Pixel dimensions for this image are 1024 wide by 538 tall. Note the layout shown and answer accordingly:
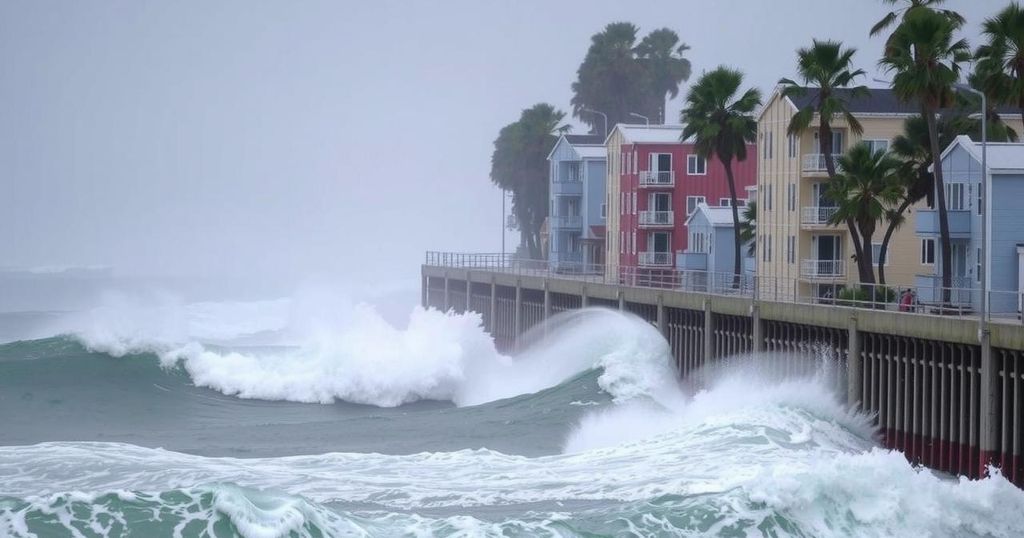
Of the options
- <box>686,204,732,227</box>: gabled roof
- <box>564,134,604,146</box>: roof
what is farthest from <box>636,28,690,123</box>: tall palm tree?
<box>686,204,732,227</box>: gabled roof

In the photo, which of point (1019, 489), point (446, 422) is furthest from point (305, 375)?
point (1019, 489)

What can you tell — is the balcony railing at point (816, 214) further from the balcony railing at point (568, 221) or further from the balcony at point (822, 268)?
the balcony railing at point (568, 221)

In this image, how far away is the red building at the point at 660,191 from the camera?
6425cm

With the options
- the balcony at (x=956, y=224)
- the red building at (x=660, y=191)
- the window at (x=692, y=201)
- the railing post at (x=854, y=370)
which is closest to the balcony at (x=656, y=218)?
the red building at (x=660, y=191)

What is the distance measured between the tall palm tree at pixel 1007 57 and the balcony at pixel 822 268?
42.0 ft

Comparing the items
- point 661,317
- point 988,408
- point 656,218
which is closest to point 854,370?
point 988,408

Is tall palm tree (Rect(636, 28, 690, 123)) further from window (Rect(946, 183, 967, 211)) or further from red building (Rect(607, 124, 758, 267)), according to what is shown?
window (Rect(946, 183, 967, 211))

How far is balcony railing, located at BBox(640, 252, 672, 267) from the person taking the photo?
63562 millimetres

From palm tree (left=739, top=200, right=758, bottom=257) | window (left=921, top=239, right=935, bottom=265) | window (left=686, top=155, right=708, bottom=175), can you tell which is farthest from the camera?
window (left=686, top=155, right=708, bottom=175)

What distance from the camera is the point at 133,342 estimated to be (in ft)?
166

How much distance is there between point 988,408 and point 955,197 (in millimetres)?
12912

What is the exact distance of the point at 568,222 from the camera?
3046 inches

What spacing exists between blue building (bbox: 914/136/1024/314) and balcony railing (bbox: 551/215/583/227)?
3840 centimetres

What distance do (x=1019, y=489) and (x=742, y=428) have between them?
6642mm
